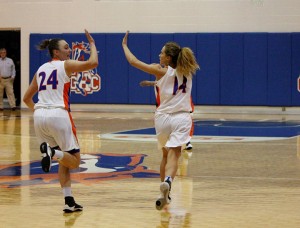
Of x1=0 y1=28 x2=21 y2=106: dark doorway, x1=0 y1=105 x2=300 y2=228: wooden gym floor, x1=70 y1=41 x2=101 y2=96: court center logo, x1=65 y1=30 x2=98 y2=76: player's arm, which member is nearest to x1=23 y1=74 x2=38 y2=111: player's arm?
x1=65 y1=30 x2=98 y2=76: player's arm

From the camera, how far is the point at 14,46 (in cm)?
2927

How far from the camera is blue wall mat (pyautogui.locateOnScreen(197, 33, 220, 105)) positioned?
2556 centimetres

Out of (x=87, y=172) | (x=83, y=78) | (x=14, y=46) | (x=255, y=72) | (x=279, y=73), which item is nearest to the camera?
(x=87, y=172)

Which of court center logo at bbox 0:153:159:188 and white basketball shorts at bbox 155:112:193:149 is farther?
court center logo at bbox 0:153:159:188

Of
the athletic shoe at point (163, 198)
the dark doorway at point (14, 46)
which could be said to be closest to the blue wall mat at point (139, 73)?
the dark doorway at point (14, 46)

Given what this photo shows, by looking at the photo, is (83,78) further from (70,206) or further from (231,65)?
(70,206)

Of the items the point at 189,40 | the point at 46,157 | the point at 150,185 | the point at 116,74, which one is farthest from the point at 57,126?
the point at 116,74

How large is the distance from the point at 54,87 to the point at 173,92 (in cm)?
132

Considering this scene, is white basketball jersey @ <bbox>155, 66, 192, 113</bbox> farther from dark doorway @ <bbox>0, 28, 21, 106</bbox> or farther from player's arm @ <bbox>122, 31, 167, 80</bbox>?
dark doorway @ <bbox>0, 28, 21, 106</bbox>

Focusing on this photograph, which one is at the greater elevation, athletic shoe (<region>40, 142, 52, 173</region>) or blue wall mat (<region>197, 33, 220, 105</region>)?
blue wall mat (<region>197, 33, 220, 105</region>)

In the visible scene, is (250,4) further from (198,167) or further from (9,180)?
(9,180)

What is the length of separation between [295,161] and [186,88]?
4.77 meters

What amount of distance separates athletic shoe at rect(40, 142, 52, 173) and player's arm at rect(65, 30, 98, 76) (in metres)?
0.82

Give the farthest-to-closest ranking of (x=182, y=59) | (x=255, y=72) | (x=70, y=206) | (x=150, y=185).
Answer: (x=255, y=72) → (x=150, y=185) → (x=182, y=59) → (x=70, y=206)
